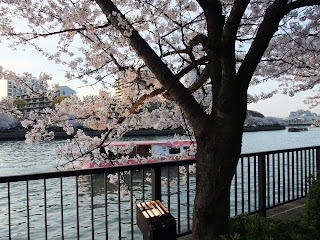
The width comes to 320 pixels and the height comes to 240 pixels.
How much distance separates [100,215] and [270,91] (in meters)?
6.24

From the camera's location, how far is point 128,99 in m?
4.46

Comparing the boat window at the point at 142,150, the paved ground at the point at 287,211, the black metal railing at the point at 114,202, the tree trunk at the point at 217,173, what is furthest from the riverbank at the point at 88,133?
the tree trunk at the point at 217,173

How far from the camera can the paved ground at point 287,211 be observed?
3628mm

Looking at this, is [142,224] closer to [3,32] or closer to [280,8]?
[280,8]

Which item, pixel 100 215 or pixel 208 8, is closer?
pixel 208 8

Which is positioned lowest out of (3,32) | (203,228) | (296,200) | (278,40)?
(296,200)

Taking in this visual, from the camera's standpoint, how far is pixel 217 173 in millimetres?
2203

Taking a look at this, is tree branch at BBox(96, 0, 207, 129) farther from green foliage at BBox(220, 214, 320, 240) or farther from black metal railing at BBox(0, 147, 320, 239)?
green foliage at BBox(220, 214, 320, 240)

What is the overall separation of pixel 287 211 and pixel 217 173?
231 cm

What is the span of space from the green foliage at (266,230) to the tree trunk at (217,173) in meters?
0.12

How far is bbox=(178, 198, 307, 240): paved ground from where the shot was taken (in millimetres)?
3628

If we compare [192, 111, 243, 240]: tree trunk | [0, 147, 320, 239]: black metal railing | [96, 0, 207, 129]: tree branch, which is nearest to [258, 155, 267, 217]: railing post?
[0, 147, 320, 239]: black metal railing

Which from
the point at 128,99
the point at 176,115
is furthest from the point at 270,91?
the point at 128,99

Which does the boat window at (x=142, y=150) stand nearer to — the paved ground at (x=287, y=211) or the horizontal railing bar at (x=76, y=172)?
the paved ground at (x=287, y=211)
